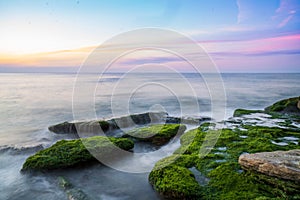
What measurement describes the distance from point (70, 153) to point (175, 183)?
4.06 m

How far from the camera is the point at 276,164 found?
18.0 ft

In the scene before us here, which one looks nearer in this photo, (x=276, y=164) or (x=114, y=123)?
(x=276, y=164)

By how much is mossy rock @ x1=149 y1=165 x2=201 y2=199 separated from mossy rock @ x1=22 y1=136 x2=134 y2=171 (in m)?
2.60

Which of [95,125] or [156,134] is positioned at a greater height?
[95,125]

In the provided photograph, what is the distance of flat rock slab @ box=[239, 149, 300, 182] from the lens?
5211 millimetres

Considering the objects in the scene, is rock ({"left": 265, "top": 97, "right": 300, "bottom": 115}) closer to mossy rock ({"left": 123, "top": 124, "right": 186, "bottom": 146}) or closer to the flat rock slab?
mossy rock ({"left": 123, "top": 124, "right": 186, "bottom": 146})

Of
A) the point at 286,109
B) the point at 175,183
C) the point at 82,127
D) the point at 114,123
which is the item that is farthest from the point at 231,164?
the point at 286,109

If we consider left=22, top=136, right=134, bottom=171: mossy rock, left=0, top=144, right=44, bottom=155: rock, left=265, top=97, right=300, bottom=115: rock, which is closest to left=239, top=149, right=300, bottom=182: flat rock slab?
left=22, top=136, right=134, bottom=171: mossy rock

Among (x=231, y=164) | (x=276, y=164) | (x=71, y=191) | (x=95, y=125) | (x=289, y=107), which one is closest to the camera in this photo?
(x=276, y=164)

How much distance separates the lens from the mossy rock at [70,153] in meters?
7.47

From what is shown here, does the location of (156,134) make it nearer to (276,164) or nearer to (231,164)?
(231,164)

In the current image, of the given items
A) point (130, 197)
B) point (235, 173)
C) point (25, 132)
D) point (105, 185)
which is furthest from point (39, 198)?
point (25, 132)

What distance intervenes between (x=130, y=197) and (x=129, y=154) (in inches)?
121

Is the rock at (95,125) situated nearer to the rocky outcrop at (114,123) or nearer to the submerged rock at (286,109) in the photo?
the rocky outcrop at (114,123)
